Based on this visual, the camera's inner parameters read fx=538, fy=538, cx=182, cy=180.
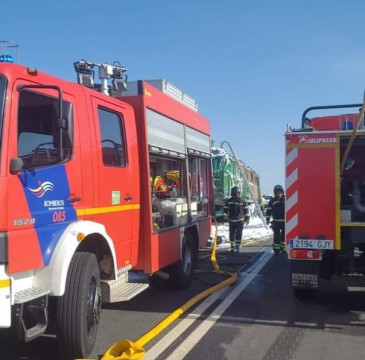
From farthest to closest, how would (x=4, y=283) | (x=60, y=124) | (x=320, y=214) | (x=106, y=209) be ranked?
(x=320, y=214) → (x=106, y=209) → (x=60, y=124) → (x=4, y=283)

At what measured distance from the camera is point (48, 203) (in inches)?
180

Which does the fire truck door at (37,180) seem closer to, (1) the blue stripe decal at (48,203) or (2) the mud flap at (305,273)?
(1) the blue stripe decal at (48,203)

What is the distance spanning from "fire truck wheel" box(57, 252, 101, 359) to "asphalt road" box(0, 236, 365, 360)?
0.32 meters

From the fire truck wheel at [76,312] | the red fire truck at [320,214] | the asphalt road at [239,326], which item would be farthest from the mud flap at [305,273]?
the fire truck wheel at [76,312]

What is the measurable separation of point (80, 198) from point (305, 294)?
12.6ft

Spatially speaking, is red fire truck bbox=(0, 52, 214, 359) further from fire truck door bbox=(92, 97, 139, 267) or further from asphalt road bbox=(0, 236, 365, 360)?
asphalt road bbox=(0, 236, 365, 360)

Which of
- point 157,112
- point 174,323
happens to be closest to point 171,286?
point 174,323

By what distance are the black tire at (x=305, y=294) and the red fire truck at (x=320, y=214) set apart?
378 mm

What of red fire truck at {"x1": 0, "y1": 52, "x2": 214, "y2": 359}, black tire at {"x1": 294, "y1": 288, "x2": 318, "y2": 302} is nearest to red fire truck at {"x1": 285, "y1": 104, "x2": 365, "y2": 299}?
black tire at {"x1": 294, "y1": 288, "x2": 318, "y2": 302}

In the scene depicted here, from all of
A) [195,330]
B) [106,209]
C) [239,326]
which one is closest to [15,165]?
[106,209]

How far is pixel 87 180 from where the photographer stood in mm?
5297

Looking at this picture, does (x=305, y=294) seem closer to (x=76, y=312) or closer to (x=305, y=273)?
(x=305, y=273)

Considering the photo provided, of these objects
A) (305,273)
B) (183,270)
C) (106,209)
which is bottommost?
(183,270)

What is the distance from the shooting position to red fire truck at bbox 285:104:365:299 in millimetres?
6574
